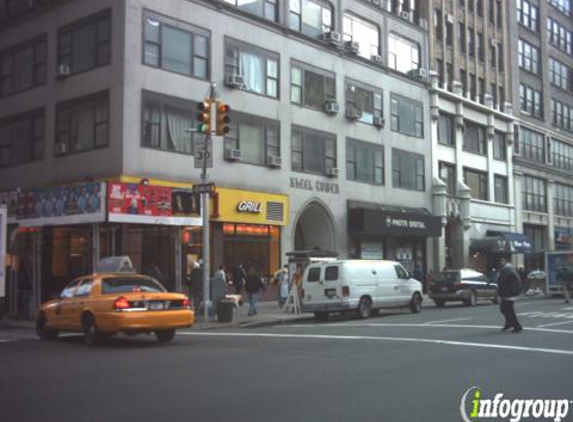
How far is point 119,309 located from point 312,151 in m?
21.0

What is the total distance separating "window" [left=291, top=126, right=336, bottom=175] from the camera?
3409cm

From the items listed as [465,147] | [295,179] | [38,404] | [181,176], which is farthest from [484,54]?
[38,404]

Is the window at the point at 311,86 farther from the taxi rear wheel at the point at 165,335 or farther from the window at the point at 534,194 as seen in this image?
the window at the point at 534,194

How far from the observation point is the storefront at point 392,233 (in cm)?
3638

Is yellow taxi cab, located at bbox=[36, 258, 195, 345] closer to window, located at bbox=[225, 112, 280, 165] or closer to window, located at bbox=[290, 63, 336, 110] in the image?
window, located at bbox=[225, 112, 280, 165]

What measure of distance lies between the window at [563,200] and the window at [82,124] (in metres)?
42.5

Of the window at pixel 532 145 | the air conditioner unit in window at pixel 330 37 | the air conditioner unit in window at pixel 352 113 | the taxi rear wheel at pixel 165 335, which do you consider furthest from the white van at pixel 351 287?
the window at pixel 532 145

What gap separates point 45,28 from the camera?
1219 inches

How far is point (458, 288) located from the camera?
29969 mm

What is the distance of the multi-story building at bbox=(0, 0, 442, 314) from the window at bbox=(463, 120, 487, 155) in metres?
8.63

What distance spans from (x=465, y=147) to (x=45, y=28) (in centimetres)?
2835

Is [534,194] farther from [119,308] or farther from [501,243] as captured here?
[119,308]

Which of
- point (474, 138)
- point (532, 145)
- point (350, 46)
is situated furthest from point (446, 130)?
point (532, 145)

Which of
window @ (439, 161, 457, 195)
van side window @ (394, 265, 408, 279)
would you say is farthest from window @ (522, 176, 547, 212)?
van side window @ (394, 265, 408, 279)
